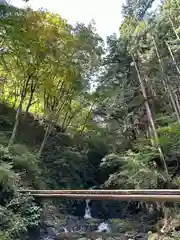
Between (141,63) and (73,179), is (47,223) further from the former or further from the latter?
(141,63)

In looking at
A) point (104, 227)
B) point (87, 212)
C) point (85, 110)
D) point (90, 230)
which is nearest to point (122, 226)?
point (104, 227)

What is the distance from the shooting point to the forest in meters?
8.68

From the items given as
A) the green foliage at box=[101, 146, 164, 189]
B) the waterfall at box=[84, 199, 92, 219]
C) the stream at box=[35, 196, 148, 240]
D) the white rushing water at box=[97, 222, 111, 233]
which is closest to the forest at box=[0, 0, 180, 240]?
the green foliage at box=[101, 146, 164, 189]

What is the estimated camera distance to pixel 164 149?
424 inches

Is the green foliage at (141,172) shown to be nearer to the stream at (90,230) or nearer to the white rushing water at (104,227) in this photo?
the stream at (90,230)

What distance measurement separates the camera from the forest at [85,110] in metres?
8.68

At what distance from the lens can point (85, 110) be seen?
18.2m

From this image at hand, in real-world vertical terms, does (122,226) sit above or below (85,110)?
below

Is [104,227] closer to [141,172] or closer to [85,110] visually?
[141,172]

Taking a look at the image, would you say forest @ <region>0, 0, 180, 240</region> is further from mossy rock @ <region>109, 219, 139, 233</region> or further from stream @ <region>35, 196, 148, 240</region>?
mossy rock @ <region>109, 219, 139, 233</region>

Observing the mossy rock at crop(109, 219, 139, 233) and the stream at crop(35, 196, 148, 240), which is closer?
the stream at crop(35, 196, 148, 240)

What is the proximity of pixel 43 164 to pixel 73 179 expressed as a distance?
1884 mm

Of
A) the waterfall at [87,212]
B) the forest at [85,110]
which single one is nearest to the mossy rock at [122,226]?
the forest at [85,110]

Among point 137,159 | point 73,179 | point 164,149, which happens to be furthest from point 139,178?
point 73,179
